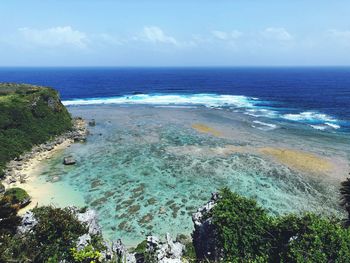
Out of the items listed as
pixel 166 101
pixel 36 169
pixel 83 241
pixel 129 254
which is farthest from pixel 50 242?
pixel 166 101

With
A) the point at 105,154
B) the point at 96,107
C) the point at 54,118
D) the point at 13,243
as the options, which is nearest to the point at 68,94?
the point at 96,107

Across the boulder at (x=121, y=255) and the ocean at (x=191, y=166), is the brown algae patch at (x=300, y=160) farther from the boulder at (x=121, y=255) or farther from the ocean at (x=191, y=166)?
the boulder at (x=121, y=255)

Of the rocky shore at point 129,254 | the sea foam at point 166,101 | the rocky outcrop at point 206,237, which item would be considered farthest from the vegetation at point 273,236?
the sea foam at point 166,101

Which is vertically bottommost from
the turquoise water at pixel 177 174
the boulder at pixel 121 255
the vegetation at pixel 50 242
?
the turquoise water at pixel 177 174

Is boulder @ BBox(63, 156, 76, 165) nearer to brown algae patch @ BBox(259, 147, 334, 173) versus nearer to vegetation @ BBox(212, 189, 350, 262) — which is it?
vegetation @ BBox(212, 189, 350, 262)

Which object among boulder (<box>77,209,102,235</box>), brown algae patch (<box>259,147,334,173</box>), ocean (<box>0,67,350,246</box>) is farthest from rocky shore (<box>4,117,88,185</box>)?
brown algae patch (<box>259,147,334,173</box>)

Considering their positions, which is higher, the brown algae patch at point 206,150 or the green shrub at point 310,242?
the green shrub at point 310,242

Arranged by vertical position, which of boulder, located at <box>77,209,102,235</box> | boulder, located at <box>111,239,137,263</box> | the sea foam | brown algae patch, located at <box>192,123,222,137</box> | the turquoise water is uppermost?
boulder, located at <box>77,209,102,235</box>

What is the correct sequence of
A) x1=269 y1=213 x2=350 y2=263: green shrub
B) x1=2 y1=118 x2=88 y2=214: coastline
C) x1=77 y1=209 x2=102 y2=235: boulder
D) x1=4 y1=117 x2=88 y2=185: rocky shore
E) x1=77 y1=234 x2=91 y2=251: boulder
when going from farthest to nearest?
x1=4 y1=117 x2=88 y2=185: rocky shore
x1=2 y1=118 x2=88 y2=214: coastline
x1=77 y1=209 x2=102 y2=235: boulder
x1=77 y1=234 x2=91 y2=251: boulder
x1=269 y1=213 x2=350 y2=263: green shrub
